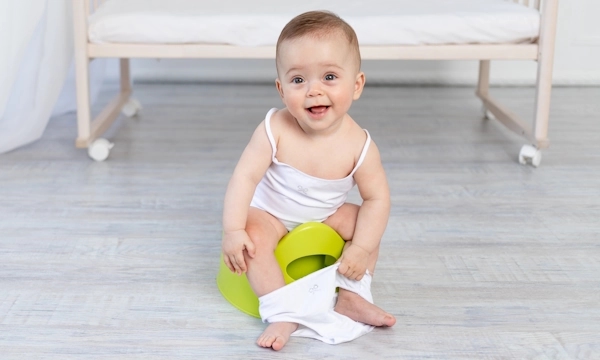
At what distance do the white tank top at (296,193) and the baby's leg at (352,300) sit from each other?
2 centimetres

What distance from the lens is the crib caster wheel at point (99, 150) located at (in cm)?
177

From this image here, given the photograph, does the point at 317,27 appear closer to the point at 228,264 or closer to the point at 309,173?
the point at 309,173

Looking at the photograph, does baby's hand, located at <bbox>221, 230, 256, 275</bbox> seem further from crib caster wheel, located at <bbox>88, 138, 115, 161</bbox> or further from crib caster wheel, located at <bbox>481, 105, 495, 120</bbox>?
crib caster wheel, located at <bbox>481, 105, 495, 120</bbox>

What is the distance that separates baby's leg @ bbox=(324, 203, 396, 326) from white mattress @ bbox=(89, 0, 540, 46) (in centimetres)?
65

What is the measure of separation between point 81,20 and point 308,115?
874 mm

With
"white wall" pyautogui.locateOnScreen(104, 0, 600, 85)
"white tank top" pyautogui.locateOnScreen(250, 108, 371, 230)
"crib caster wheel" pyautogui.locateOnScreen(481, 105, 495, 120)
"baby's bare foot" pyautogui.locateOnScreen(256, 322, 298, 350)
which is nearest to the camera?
"baby's bare foot" pyautogui.locateOnScreen(256, 322, 298, 350)

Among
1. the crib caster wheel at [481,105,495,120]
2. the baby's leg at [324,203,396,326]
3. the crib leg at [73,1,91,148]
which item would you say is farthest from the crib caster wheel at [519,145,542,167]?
the crib leg at [73,1,91,148]

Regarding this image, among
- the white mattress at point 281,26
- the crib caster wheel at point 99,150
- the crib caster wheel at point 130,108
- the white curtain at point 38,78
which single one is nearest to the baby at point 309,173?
the white mattress at point 281,26

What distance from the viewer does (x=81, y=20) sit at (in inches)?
66.1

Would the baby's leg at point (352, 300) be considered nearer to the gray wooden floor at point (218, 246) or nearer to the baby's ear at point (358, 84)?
the gray wooden floor at point (218, 246)

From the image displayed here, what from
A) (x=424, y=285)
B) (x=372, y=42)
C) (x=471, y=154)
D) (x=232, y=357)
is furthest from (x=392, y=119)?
(x=232, y=357)

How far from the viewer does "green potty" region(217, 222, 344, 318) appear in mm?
1049

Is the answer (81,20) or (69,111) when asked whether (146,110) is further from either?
(81,20)

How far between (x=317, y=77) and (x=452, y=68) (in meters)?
1.80
